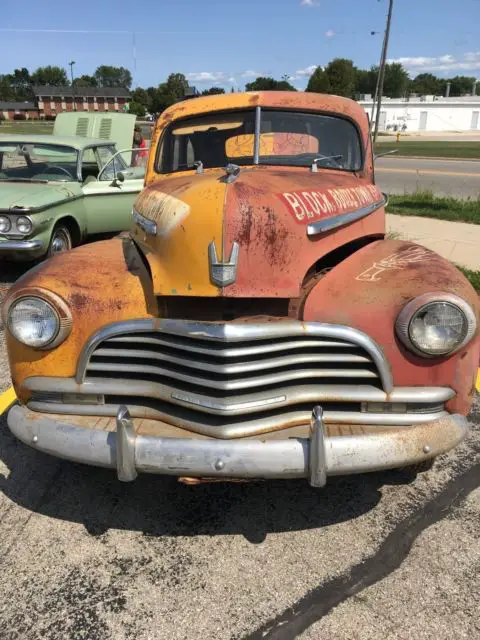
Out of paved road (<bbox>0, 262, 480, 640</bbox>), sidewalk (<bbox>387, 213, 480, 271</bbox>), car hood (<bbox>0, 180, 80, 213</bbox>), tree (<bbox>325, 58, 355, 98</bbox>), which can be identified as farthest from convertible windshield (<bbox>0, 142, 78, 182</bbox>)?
tree (<bbox>325, 58, 355, 98</bbox>)

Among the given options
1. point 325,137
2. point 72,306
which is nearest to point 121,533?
point 72,306

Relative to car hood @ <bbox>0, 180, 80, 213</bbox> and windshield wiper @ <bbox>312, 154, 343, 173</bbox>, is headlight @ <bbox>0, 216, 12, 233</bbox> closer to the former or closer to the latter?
car hood @ <bbox>0, 180, 80, 213</bbox>

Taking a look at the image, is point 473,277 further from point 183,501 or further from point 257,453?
point 257,453

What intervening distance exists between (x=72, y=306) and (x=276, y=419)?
105cm

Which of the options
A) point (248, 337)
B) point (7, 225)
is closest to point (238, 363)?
point (248, 337)

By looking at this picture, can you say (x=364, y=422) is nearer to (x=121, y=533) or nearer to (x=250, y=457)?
(x=250, y=457)

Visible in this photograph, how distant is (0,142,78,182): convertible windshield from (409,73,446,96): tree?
128 metres

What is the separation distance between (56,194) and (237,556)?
5.35 meters

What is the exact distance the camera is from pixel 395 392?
2387 millimetres

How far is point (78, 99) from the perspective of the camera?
10238 cm

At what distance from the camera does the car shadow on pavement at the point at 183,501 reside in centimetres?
271

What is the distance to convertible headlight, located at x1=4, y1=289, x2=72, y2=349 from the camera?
254cm

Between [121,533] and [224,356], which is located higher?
[224,356]

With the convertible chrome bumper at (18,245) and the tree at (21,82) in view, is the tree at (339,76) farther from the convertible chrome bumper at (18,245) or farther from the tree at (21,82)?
the tree at (21,82)
